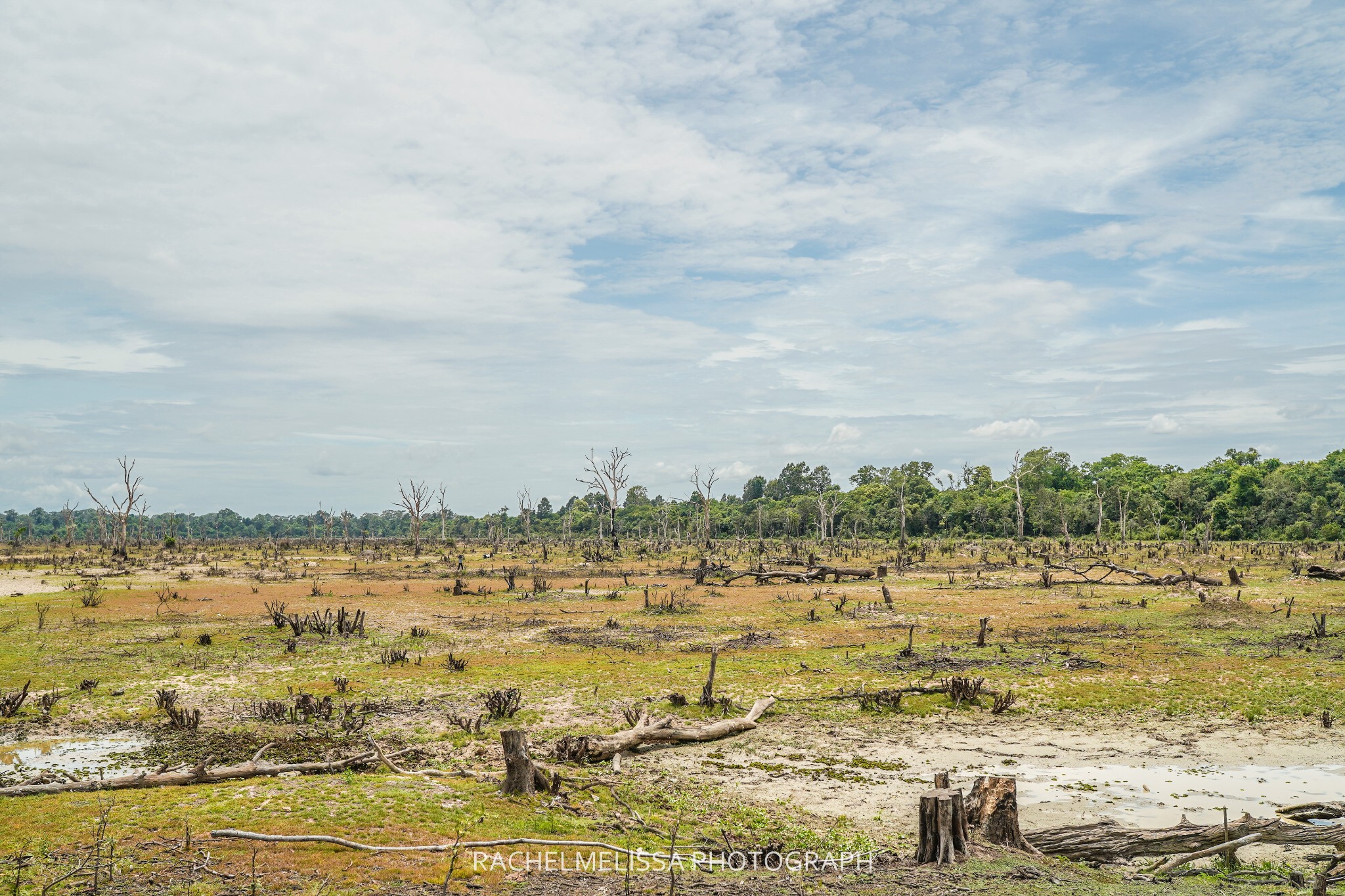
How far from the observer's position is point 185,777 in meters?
11.2

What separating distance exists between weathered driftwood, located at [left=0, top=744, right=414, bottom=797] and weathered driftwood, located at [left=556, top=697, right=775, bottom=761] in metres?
3.14

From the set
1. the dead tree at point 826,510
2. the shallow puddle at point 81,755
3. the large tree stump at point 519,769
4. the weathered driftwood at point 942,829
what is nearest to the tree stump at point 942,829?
the weathered driftwood at point 942,829

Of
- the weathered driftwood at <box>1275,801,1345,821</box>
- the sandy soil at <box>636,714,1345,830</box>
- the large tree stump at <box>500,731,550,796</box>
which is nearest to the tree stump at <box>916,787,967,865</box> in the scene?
the sandy soil at <box>636,714,1345,830</box>

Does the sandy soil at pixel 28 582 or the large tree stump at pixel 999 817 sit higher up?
the large tree stump at pixel 999 817

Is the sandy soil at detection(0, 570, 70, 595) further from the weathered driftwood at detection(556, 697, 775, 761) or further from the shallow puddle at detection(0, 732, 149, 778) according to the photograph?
the weathered driftwood at detection(556, 697, 775, 761)

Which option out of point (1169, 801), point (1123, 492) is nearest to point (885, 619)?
point (1169, 801)

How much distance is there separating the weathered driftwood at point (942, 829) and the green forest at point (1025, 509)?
51429 millimetres

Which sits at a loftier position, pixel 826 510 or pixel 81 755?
pixel 826 510

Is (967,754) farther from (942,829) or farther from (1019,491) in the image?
(1019,491)

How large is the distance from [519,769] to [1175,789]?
352 inches

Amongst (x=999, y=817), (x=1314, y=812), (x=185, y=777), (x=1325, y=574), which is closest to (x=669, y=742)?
(x=999, y=817)

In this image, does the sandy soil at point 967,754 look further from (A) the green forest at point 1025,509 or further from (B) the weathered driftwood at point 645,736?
(A) the green forest at point 1025,509

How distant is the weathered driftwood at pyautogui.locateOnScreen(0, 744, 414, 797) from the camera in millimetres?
10836

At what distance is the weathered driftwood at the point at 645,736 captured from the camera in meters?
12.8
